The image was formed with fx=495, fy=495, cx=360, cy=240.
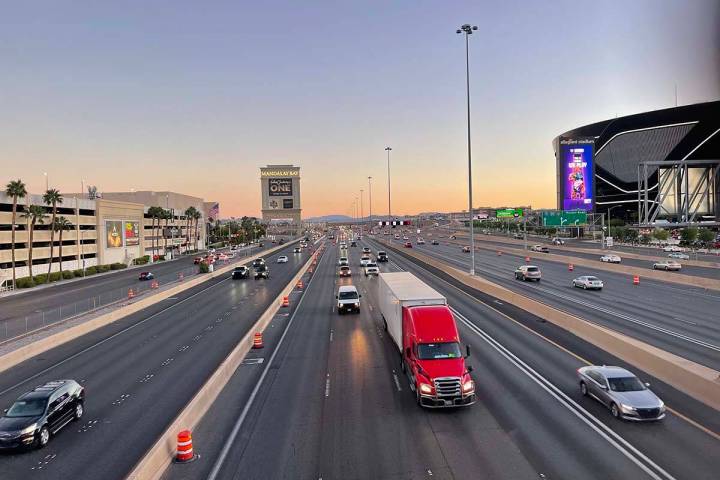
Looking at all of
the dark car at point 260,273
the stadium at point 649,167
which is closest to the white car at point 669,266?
the dark car at point 260,273

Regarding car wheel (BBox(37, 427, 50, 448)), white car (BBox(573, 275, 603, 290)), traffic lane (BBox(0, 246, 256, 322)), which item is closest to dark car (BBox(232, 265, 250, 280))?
traffic lane (BBox(0, 246, 256, 322))

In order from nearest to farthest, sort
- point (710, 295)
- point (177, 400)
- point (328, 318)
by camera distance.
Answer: point (177, 400) → point (328, 318) → point (710, 295)

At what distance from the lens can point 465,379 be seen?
16312 millimetres

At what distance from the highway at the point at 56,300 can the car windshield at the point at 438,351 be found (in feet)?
86.0

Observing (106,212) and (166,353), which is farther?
(106,212)

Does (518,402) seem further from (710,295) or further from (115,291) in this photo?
(115,291)

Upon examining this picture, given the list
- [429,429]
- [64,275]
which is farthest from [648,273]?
[64,275]

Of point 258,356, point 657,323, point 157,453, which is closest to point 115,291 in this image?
point 258,356

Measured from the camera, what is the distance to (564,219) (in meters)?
90.8

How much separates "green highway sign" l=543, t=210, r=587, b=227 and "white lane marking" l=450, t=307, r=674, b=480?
71696 millimetres

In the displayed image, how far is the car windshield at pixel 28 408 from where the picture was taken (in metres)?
14.6

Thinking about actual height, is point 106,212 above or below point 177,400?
above

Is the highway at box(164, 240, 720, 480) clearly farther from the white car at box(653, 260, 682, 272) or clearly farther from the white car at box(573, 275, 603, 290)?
the white car at box(653, 260, 682, 272)

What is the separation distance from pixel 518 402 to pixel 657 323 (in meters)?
18.7
